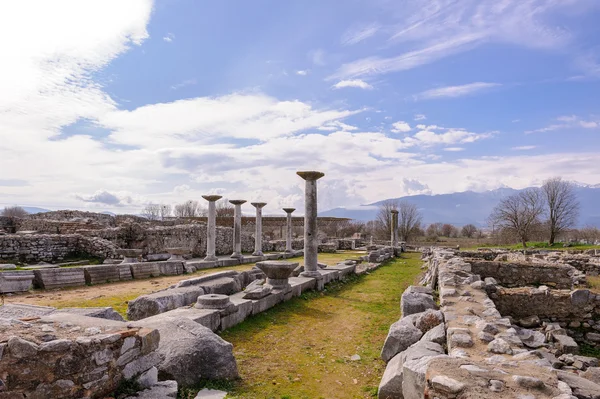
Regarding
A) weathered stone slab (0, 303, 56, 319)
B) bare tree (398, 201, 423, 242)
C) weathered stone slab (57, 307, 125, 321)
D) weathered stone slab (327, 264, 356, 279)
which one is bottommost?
weathered stone slab (327, 264, 356, 279)

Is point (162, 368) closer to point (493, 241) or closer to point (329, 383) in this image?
point (329, 383)

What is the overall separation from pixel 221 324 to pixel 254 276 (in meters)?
4.96

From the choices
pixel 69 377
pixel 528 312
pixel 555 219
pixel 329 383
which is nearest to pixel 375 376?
pixel 329 383

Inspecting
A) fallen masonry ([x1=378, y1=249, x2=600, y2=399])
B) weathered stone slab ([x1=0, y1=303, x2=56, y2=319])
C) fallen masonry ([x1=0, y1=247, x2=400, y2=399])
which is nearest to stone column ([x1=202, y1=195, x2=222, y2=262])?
fallen masonry ([x1=378, y1=249, x2=600, y2=399])

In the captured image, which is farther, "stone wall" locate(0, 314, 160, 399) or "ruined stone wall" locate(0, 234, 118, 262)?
"ruined stone wall" locate(0, 234, 118, 262)

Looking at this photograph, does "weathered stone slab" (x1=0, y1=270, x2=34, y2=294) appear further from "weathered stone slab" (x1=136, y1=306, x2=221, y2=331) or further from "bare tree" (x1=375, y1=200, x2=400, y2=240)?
"bare tree" (x1=375, y1=200, x2=400, y2=240)

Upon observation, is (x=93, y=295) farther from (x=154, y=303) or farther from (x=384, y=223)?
(x=384, y=223)

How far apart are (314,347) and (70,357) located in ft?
14.9

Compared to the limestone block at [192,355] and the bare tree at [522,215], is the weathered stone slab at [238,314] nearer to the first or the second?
the limestone block at [192,355]

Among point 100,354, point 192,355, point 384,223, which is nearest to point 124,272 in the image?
point 192,355

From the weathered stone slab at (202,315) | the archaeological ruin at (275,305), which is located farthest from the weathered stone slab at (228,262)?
the weathered stone slab at (202,315)

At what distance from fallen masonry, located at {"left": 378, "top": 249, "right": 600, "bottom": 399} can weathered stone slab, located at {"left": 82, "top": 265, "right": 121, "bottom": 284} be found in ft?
34.5

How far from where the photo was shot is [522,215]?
4234 centimetres

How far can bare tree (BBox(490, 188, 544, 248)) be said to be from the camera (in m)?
42.0
